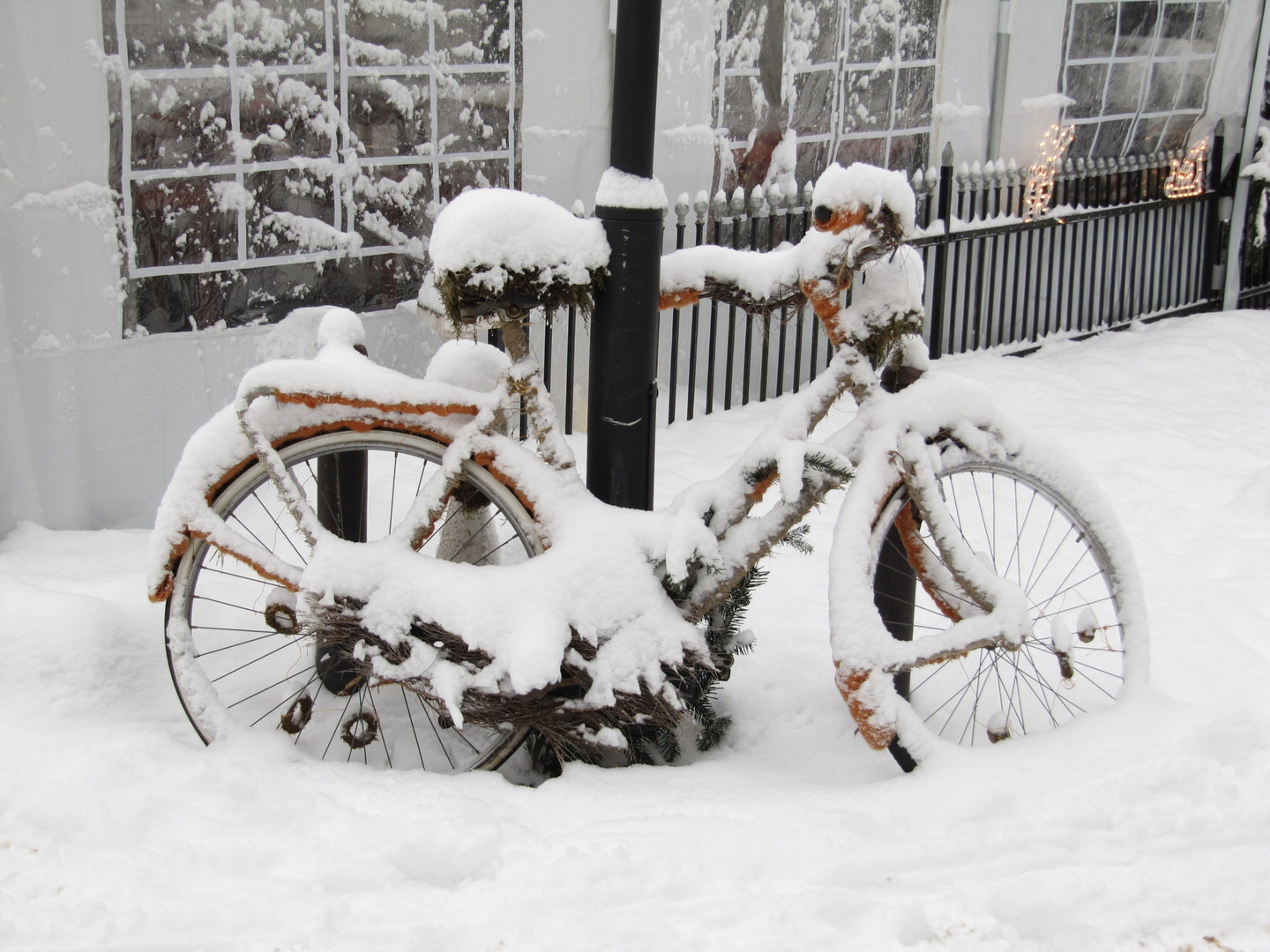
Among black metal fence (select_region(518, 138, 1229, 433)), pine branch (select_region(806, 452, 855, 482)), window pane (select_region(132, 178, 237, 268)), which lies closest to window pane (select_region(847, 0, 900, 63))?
black metal fence (select_region(518, 138, 1229, 433))

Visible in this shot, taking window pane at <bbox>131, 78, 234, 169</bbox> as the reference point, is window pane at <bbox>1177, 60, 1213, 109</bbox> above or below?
above

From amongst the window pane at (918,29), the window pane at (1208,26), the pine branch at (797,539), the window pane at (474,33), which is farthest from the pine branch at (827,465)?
the window pane at (1208,26)

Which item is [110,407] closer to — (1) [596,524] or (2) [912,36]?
(1) [596,524]

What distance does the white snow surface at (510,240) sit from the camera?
2621mm

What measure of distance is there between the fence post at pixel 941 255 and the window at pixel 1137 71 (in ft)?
5.36

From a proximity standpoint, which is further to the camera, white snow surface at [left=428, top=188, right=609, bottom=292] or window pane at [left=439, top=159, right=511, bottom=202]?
window pane at [left=439, top=159, right=511, bottom=202]

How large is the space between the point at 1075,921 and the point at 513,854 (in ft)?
3.73

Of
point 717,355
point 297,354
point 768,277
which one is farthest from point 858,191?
point 717,355

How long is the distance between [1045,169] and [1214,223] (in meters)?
2.40

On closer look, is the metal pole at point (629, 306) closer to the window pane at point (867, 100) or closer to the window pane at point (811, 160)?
the window pane at point (811, 160)

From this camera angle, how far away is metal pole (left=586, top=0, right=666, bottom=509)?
9.03ft

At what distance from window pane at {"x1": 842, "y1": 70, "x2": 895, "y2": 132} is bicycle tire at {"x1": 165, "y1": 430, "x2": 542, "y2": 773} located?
4077 mm

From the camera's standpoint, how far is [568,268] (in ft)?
8.88

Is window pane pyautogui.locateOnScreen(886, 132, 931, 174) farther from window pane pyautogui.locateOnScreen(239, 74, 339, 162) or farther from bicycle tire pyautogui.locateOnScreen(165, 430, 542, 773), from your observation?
bicycle tire pyautogui.locateOnScreen(165, 430, 542, 773)
